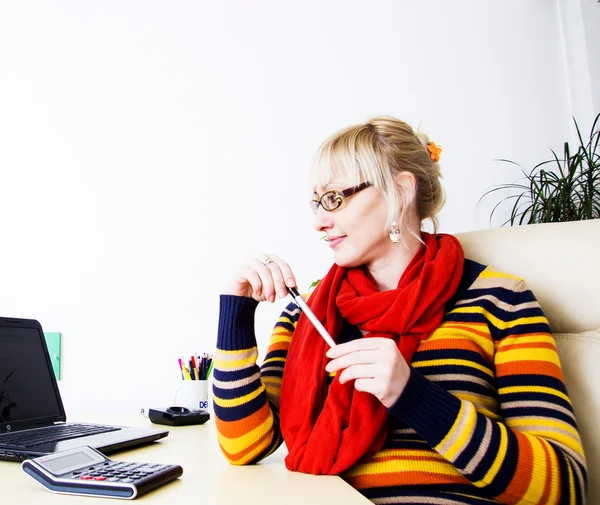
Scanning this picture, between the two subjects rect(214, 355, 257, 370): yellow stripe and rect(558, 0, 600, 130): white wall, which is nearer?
rect(214, 355, 257, 370): yellow stripe

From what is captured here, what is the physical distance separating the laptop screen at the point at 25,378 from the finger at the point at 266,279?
615 mm

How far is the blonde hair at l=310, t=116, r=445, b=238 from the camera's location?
1.08 m

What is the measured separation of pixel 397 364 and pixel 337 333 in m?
0.30

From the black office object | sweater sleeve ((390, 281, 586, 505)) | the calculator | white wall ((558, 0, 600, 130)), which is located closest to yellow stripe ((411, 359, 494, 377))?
sweater sleeve ((390, 281, 586, 505))

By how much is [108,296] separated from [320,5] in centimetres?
122

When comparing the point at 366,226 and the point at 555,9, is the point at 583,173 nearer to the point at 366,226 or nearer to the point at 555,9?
the point at 555,9

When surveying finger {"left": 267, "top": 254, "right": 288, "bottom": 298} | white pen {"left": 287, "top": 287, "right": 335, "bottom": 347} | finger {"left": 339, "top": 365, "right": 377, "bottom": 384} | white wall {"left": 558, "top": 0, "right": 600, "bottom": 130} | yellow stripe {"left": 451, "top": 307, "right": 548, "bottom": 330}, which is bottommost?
yellow stripe {"left": 451, "top": 307, "right": 548, "bottom": 330}

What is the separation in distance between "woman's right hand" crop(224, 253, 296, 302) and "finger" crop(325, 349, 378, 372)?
0.18 metres

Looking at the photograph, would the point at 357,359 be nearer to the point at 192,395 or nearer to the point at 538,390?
the point at 538,390

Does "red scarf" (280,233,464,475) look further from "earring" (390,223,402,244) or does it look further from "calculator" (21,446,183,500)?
"calculator" (21,446,183,500)

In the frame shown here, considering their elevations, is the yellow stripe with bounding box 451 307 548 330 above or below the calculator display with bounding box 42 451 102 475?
below

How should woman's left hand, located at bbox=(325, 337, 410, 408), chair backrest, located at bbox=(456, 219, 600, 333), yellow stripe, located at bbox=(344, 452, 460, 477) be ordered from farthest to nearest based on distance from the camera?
chair backrest, located at bbox=(456, 219, 600, 333) → yellow stripe, located at bbox=(344, 452, 460, 477) → woman's left hand, located at bbox=(325, 337, 410, 408)

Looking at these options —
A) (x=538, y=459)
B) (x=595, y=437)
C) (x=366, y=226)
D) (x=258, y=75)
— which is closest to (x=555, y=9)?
(x=258, y=75)

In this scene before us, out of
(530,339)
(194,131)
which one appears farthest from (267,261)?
(194,131)
